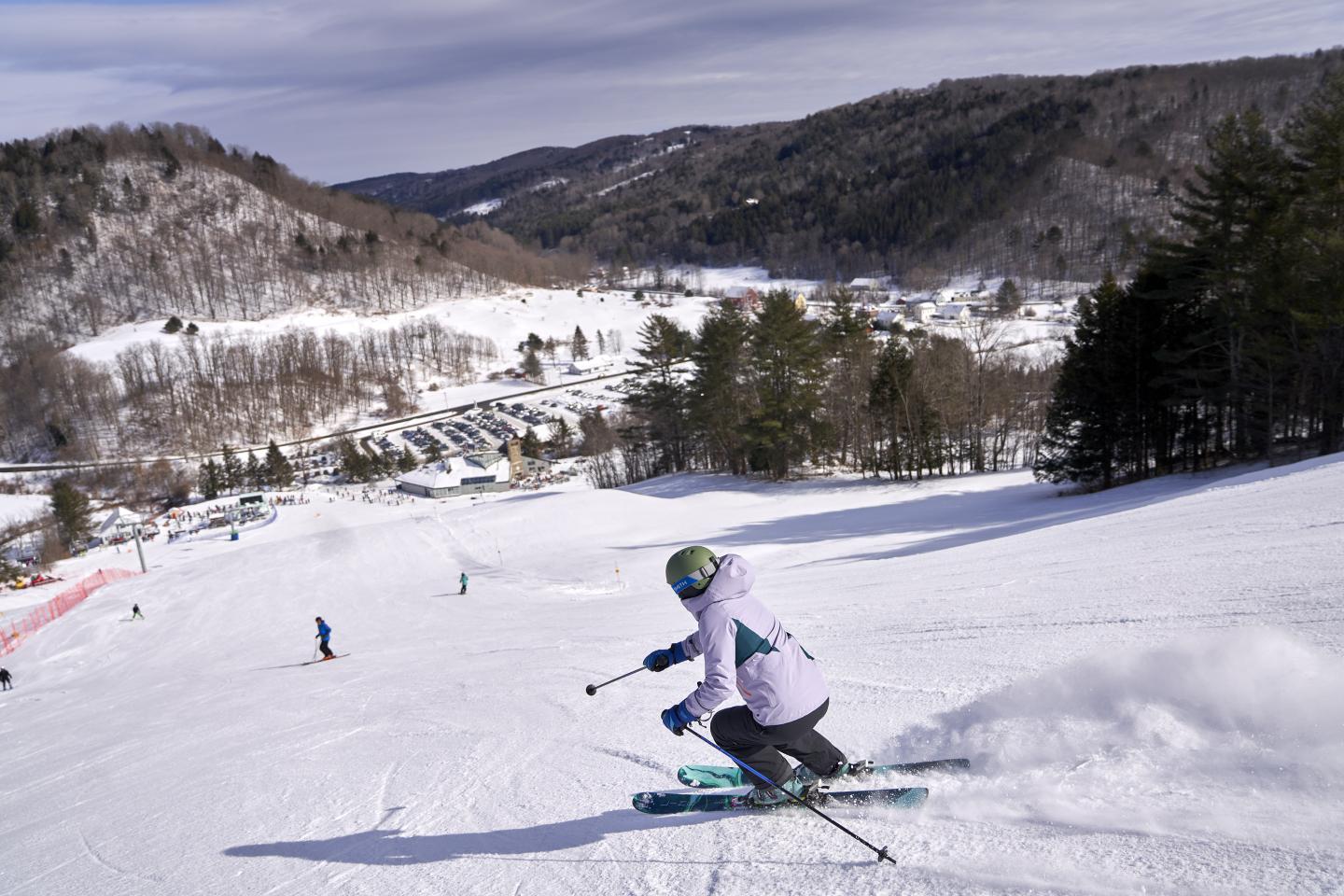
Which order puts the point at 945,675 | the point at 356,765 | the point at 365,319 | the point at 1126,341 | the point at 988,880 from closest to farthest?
the point at 988,880 < the point at 945,675 < the point at 356,765 < the point at 1126,341 < the point at 365,319

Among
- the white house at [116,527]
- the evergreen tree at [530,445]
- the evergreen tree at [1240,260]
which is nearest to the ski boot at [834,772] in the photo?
the evergreen tree at [1240,260]

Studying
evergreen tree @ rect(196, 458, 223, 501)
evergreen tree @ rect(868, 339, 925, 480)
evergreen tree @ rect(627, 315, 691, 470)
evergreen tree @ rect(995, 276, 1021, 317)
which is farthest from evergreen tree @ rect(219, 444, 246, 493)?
evergreen tree @ rect(995, 276, 1021, 317)

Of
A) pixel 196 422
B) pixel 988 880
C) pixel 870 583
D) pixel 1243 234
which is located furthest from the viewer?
pixel 196 422

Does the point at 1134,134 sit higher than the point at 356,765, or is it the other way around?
the point at 1134,134

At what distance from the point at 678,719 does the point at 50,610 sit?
36.5 meters

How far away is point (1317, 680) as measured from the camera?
3.68m

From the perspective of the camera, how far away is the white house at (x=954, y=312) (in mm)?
→ 106875

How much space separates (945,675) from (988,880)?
Answer: 2813 millimetres

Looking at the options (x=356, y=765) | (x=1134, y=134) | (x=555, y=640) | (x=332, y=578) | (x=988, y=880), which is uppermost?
(x=1134, y=134)

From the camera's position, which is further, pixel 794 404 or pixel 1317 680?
pixel 794 404

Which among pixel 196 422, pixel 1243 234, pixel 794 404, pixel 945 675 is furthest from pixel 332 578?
pixel 196 422

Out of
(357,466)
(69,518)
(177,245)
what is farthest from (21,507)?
(177,245)

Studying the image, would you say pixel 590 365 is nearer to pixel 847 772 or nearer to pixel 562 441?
pixel 562 441

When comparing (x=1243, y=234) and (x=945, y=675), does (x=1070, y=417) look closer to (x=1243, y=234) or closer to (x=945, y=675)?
(x=1243, y=234)
